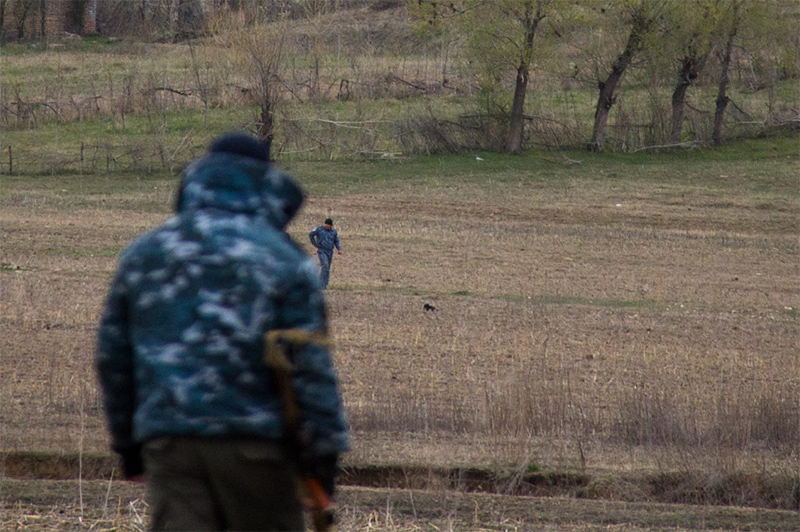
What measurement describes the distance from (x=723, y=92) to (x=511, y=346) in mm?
27448

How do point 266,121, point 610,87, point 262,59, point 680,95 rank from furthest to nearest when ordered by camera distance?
1. point 680,95
2. point 610,87
3. point 266,121
4. point 262,59

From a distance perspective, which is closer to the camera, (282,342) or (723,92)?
(282,342)

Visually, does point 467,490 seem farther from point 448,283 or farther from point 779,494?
point 448,283

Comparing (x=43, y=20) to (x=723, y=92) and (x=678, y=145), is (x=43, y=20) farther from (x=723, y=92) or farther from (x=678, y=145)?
(x=723, y=92)

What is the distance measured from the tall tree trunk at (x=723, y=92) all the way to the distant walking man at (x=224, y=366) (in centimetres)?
3526

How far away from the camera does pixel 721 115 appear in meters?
37.8

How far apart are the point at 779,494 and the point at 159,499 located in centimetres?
585

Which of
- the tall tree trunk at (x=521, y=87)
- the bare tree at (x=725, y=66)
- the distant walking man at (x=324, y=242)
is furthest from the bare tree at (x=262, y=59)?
the distant walking man at (x=324, y=242)

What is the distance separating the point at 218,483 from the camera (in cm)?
322

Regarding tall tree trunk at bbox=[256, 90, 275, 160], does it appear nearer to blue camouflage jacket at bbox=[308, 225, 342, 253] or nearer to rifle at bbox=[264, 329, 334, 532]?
blue camouflage jacket at bbox=[308, 225, 342, 253]

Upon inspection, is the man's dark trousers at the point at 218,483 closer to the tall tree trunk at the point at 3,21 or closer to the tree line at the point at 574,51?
the tree line at the point at 574,51

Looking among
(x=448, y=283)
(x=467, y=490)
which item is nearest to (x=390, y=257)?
(x=448, y=283)

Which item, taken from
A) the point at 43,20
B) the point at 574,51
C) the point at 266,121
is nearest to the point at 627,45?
the point at 574,51

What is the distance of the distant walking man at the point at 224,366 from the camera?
3.19 meters
